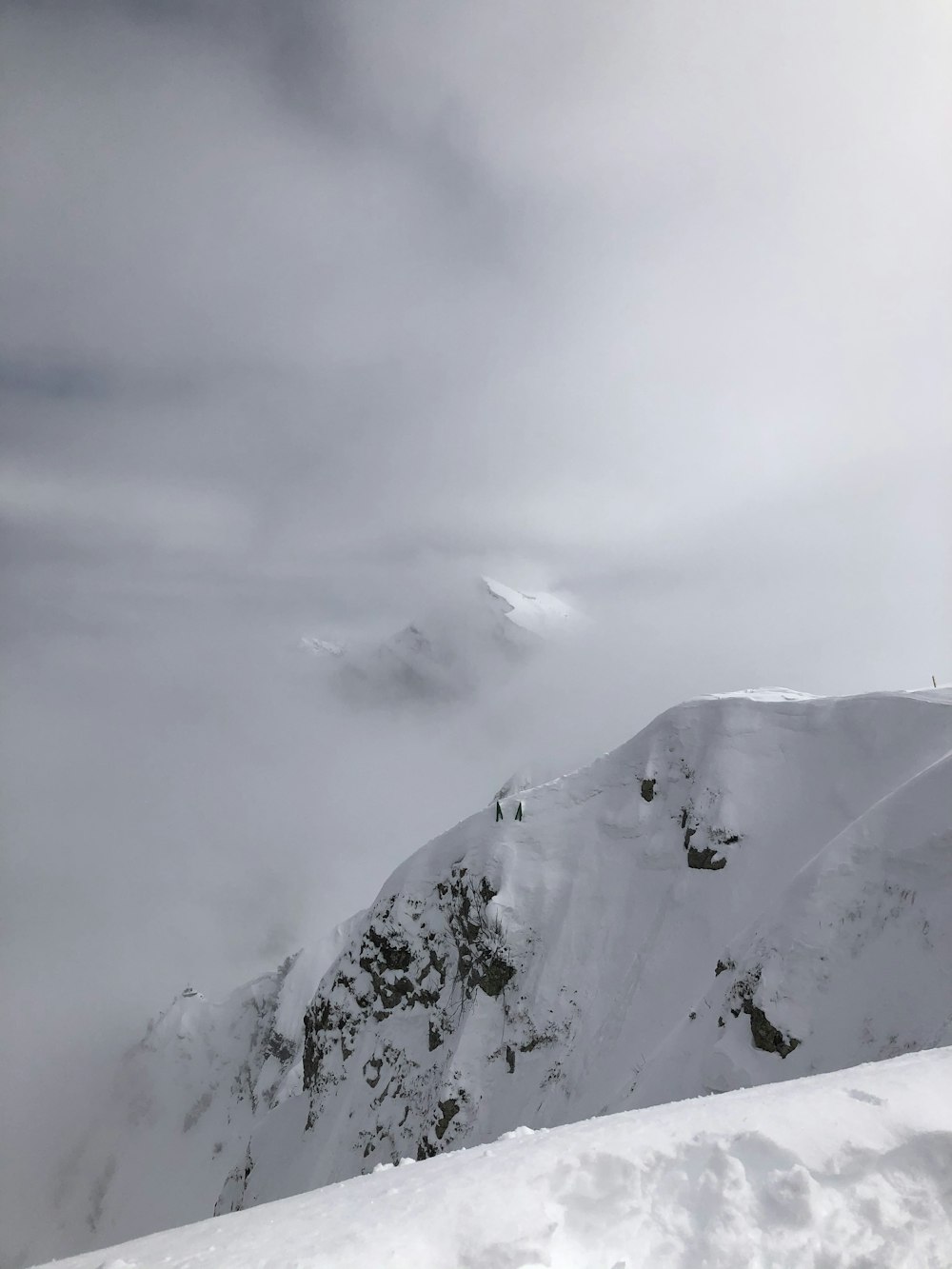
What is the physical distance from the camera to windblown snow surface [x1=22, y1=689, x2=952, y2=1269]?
75.8ft

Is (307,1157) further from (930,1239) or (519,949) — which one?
(930,1239)

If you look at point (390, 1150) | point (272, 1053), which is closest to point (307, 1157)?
point (390, 1150)

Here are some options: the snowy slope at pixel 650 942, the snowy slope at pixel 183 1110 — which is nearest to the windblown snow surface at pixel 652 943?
the snowy slope at pixel 650 942

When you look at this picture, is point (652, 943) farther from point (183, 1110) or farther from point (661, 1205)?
point (183, 1110)

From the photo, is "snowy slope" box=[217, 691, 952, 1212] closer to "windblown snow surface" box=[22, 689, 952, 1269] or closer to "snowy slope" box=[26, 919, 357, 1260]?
"windblown snow surface" box=[22, 689, 952, 1269]

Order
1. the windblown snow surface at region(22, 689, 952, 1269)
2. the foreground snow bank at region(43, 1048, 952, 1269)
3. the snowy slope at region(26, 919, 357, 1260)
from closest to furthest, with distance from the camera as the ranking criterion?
the foreground snow bank at region(43, 1048, 952, 1269)
the windblown snow surface at region(22, 689, 952, 1269)
the snowy slope at region(26, 919, 357, 1260)

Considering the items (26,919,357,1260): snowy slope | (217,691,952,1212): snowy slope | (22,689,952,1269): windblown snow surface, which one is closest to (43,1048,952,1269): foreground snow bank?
(22,689,952,1269): windblown snow surface

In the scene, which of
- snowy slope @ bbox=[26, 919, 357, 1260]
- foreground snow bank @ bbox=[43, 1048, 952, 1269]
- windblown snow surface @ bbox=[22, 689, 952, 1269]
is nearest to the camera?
foreground snow bank @ bbox=[43, 1048, 952, 1269]

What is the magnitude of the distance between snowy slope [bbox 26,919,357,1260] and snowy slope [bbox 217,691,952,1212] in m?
101

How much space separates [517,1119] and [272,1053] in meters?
137

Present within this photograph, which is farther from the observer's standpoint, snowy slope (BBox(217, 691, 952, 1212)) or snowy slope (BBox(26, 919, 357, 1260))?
snowy slope (BBox(26, 919, 357, 1260))

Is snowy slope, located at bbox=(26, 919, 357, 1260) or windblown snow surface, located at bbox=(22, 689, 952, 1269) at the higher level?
windblown snow surface, located at bbox=(22, 689, 952, 1269)

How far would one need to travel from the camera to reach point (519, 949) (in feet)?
134

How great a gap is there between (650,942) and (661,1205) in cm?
3628
